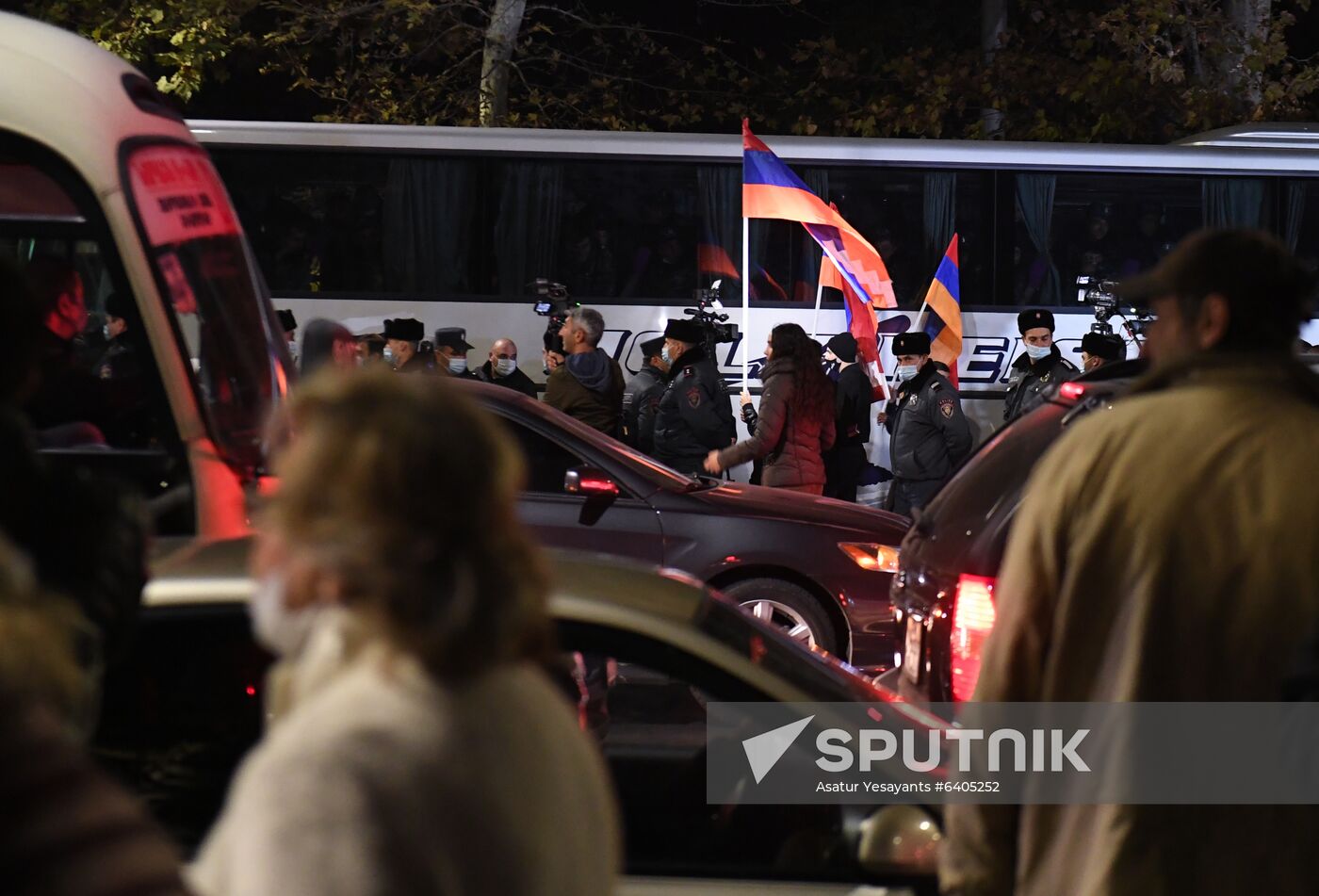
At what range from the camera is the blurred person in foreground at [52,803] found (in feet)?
4.57

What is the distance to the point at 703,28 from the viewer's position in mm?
27922

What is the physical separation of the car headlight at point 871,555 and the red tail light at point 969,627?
3.98m

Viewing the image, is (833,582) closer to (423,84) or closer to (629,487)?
(629,487)

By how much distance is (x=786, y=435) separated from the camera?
36.1ft

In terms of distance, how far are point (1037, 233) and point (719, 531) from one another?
9.48 meters

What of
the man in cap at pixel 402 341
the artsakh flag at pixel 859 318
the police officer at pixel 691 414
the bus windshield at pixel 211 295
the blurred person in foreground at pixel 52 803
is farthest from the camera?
the artsakh flag at pixel 859 318

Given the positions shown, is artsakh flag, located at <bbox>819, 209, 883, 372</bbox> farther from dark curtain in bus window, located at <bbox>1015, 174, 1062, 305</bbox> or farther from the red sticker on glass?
the red sticker on glass

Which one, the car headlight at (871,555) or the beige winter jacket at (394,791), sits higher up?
the beige winter jacket at (394,791)

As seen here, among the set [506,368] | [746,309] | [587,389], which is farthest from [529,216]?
[587,389]

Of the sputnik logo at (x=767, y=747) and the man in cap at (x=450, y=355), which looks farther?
the man in cap at (x=450, y=355)

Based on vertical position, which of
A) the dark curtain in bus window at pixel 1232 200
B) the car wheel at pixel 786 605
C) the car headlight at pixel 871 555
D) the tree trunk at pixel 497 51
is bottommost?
the car wheel at pixel 786 605

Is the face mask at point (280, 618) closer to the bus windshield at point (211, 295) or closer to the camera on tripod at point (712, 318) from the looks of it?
the bus windshield at point (211, 295)

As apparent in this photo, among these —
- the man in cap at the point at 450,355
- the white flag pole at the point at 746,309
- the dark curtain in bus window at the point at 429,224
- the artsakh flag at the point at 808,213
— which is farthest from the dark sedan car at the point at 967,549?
the dark curtain in bus window at the point at 429,224

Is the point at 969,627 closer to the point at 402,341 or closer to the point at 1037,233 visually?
the point at 402,341
